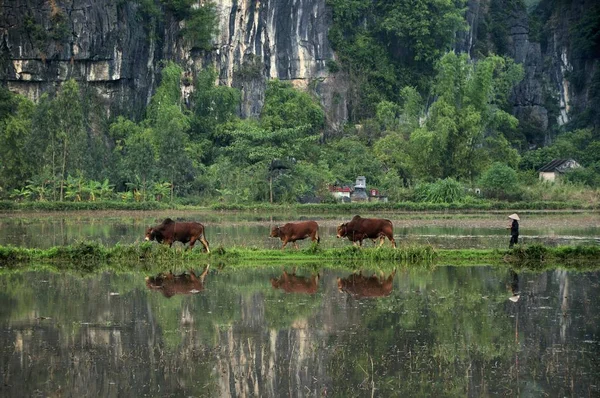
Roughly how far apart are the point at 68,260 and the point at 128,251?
125 centimetres

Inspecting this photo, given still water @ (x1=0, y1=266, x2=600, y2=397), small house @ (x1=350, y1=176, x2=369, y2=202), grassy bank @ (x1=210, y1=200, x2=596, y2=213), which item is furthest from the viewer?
small house @ (x1=350, y1=176, x2=369, y2=202)

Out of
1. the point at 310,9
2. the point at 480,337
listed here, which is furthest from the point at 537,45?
the point at 480,337

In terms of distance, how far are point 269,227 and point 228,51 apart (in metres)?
31.2

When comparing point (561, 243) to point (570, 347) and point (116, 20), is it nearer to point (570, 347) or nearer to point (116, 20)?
point (570, 347)

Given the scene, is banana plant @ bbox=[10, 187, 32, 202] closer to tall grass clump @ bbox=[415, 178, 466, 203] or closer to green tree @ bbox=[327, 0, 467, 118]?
tall grass clump @ bbox=[415, 178, 466, 203]

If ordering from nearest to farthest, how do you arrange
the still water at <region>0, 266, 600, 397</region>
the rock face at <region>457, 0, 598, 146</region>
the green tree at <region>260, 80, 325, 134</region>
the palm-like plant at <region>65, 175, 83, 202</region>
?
1. the still water at <region>0, 266, 600, 397</region>
2. the palm-like plant at <region>65, 175, 83, 202</region>
3. the green tree at <region>260, 80, 325, 134</region>
4. the rock face at <region>457, 0, 598, 146</region>

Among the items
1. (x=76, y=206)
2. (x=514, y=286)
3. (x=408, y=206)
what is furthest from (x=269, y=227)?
(x=514, y=286)

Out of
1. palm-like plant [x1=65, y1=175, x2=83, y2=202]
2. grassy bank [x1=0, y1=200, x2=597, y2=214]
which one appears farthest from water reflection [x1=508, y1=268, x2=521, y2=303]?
palm-like plant [x1=65, y1=175, x2=83, y2=202]

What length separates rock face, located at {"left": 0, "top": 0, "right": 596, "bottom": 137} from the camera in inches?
2313

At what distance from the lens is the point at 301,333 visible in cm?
1667

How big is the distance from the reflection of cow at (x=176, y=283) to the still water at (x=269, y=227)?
4909 millimetres

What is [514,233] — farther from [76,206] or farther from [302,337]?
[76,206]

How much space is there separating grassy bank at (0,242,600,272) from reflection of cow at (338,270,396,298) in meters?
1.82

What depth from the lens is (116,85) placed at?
201 feet
